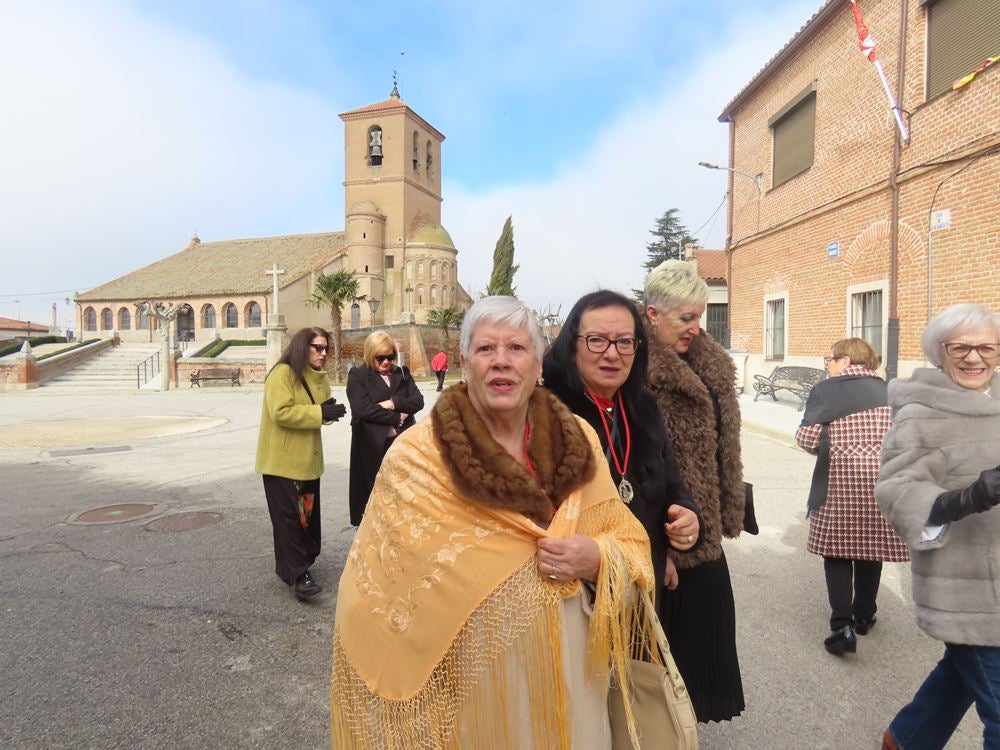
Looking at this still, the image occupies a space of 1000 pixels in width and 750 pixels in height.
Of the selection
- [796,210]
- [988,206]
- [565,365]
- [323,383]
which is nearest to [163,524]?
[323,383]

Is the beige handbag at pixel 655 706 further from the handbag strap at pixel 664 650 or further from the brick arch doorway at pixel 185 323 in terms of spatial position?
the brick arch doorway at pixel 185 323

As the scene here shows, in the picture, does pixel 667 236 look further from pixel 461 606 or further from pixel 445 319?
pixel 461 606

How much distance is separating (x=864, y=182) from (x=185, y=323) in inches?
1927

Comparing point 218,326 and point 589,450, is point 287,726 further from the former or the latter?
point 218,326

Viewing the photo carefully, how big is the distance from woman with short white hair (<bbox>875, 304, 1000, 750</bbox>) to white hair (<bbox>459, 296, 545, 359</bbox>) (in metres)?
1.45

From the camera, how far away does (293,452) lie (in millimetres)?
4348

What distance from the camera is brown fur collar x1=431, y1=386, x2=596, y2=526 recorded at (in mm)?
1703

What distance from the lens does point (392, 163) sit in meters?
49.5

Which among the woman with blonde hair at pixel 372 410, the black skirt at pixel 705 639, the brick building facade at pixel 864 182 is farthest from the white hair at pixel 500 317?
the brick building facade at pixel 864 182

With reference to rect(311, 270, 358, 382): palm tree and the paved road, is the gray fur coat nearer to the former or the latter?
the paved road

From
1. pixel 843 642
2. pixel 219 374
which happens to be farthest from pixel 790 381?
pixel 219 374

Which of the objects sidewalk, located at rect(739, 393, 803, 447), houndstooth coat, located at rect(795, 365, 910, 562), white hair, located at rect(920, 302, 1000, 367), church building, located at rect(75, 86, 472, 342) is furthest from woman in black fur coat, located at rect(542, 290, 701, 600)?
church building, located at rect(75, 86, 472, 342)

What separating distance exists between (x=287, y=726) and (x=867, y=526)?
3.18 meters

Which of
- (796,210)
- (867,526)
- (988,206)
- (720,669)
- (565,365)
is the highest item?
(796,210)
